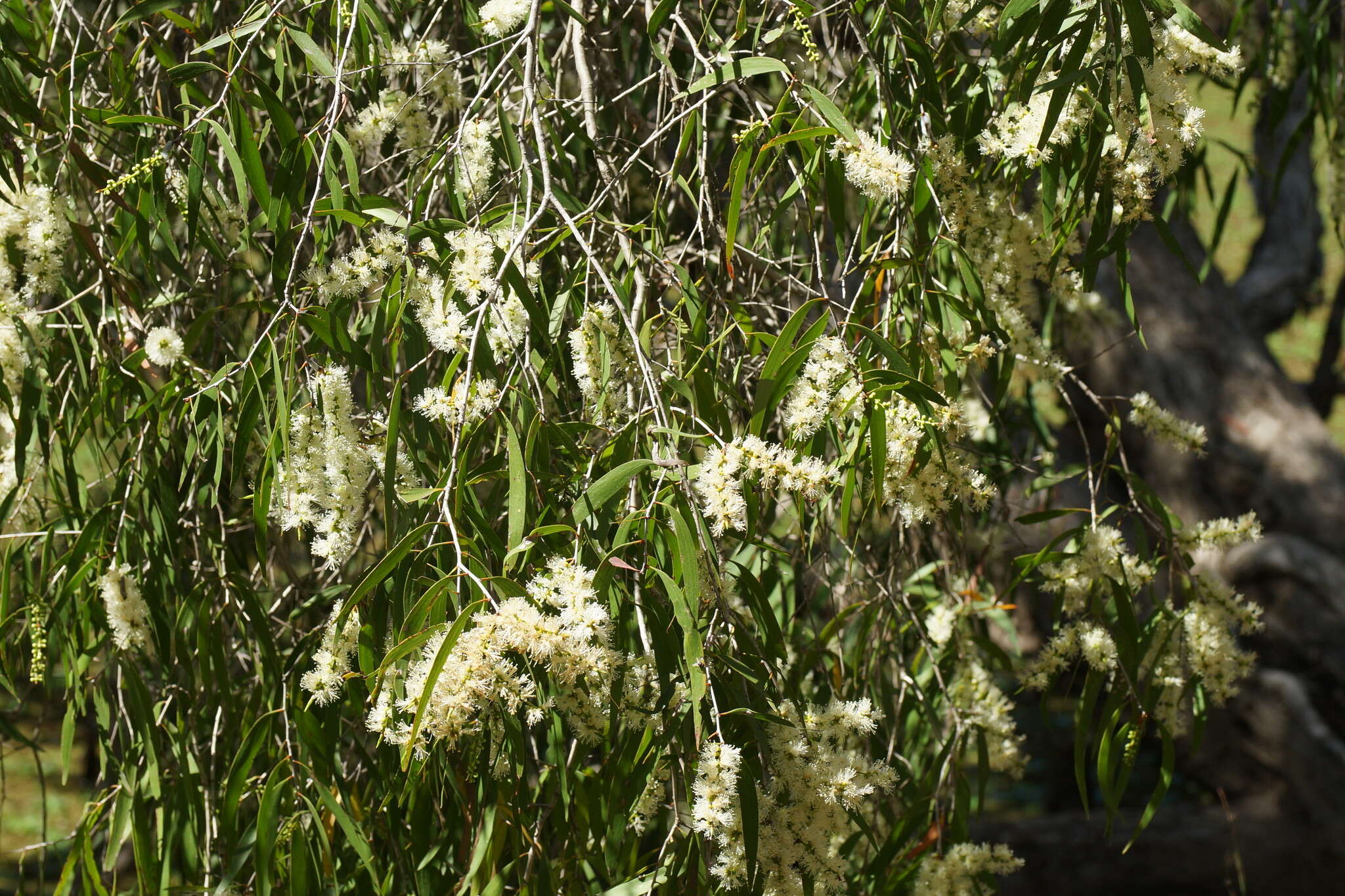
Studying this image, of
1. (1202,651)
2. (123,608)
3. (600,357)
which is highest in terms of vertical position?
(600,357)

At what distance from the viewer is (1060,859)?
3.25 metres

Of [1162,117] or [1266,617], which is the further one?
[1266,617]

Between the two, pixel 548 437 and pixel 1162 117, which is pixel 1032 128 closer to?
pixel 1162 117

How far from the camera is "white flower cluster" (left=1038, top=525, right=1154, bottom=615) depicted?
1447 mm

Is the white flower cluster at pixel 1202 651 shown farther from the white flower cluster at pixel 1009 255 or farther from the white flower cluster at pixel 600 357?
the white flower cluster at pixel 600 357

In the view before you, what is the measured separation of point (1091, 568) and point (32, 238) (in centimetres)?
134

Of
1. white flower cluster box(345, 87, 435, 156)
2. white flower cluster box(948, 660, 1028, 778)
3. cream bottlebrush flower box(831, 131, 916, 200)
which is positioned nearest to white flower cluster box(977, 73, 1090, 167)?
cream bottlebrush flower box(831, 131, 916, 200)

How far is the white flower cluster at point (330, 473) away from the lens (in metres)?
1.08

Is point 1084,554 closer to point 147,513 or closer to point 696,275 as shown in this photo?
point 696,275

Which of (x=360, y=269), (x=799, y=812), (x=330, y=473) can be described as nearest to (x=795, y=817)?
(x=799, y=812)

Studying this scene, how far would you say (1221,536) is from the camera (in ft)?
5.07

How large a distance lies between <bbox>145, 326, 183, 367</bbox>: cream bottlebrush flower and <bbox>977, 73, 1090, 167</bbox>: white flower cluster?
2.96 feet

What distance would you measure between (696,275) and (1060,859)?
2.30 m

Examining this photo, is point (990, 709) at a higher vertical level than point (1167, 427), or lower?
lower
